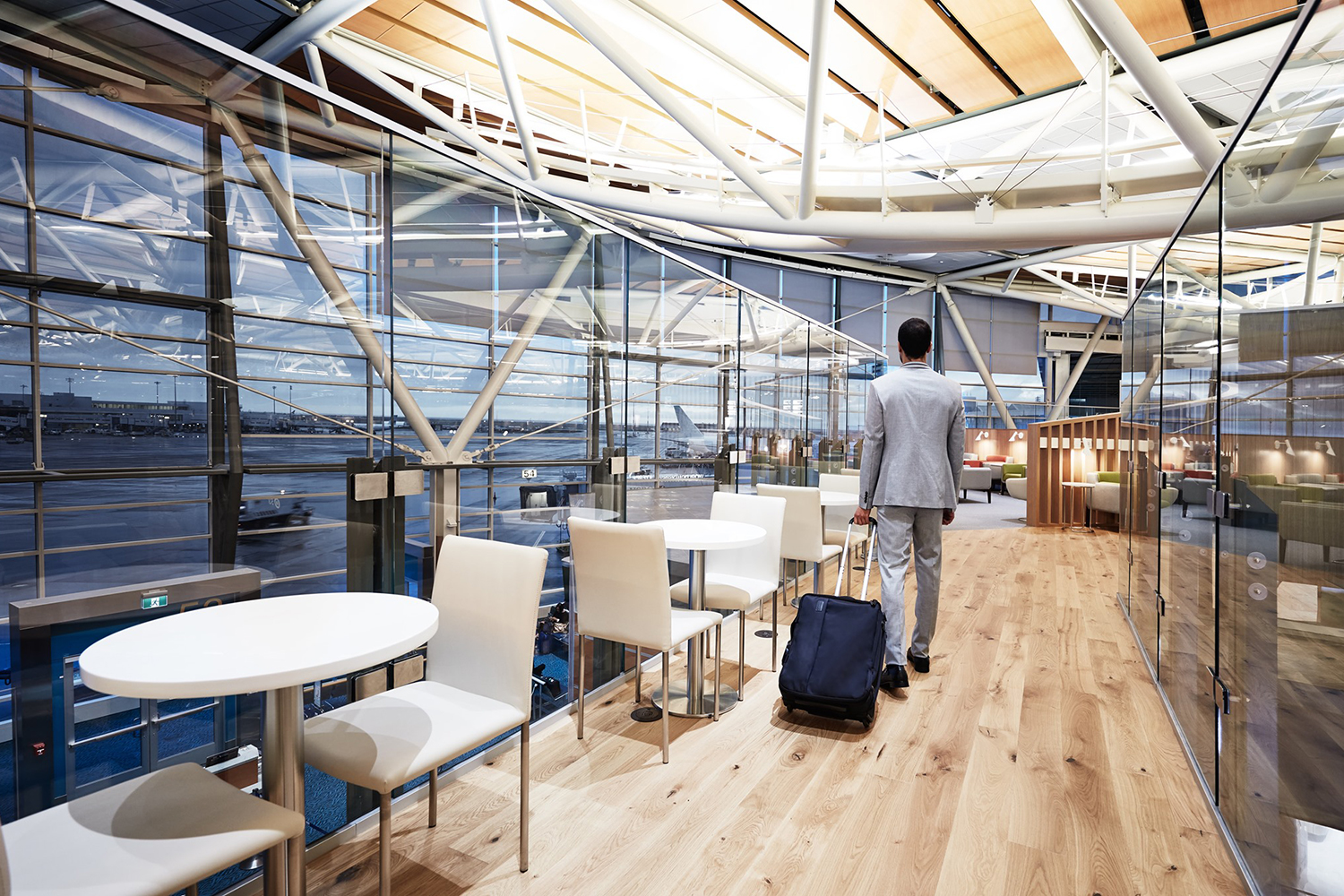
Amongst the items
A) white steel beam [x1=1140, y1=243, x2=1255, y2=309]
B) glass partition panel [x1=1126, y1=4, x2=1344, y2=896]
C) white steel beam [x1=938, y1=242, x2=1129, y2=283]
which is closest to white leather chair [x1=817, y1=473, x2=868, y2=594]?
white steel beam [x1=1140, y1=243, x2=1255, y2=309]

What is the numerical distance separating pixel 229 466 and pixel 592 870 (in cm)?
166

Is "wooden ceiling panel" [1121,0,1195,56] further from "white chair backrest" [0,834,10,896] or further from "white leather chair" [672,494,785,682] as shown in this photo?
"white chair backrest" [0,834,10,896]

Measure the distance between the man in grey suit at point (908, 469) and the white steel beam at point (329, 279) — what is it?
2161 mm

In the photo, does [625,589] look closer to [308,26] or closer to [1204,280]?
[1204,280]

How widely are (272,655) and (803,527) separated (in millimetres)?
3517

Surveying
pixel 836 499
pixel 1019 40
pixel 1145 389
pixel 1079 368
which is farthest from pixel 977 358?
pixel 1145 389

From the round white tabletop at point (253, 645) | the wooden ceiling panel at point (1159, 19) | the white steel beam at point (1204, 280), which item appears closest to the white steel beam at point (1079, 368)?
the wooden ceiling panel at point (1159, 19)

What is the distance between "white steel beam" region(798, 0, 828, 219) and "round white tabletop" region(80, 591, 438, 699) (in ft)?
12.5

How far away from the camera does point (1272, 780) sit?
1769 mm

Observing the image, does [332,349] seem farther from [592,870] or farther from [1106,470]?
[1106,470]

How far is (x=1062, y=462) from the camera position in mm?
9961

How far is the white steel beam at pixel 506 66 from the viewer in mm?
4461

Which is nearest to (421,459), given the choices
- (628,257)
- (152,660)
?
(152,660)

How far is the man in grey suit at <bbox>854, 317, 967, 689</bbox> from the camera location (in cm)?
341
